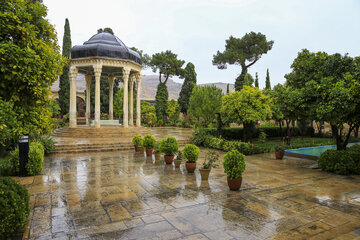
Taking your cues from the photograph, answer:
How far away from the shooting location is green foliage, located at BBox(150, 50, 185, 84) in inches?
1661

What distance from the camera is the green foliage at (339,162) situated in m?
8.85

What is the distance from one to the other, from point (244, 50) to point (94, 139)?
3150 centimetres

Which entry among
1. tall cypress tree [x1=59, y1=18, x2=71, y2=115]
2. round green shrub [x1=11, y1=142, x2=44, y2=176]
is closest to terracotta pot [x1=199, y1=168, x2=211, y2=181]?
round green shrub [x1=11, y1=142, x2=44, y2=176]

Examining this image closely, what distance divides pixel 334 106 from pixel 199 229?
676 centimetres

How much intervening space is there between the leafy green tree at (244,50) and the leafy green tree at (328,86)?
27.8m

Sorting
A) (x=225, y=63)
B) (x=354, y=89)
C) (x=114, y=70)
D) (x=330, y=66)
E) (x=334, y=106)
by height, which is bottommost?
(x=334, y=106)

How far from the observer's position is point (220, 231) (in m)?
4.25

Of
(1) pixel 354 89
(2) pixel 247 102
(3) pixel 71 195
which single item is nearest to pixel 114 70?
(2) pixel 247 102

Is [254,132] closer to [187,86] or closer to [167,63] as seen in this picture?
[187,86]

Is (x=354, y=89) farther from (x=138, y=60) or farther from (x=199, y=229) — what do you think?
(x=138, y=60)

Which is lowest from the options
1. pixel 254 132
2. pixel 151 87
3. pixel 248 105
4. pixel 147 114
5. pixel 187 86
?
pixel 254 132

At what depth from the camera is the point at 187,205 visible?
18.2 ft

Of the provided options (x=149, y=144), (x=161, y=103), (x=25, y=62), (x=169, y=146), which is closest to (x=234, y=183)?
(x=169, y=146)

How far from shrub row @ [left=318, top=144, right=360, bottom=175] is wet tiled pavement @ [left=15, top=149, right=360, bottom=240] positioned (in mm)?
437
